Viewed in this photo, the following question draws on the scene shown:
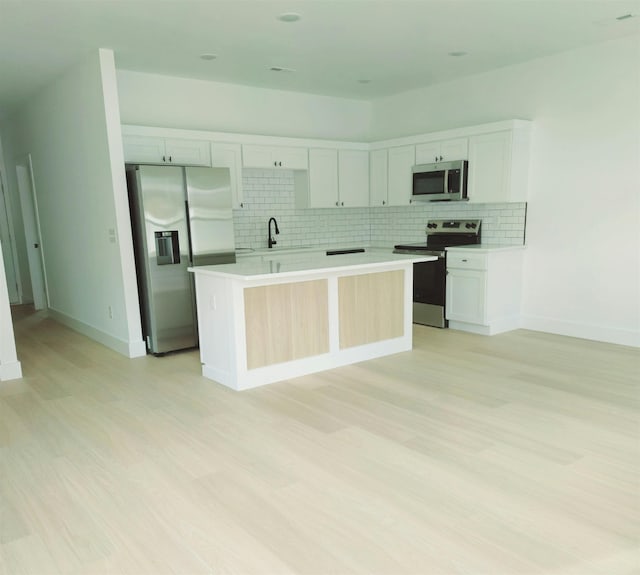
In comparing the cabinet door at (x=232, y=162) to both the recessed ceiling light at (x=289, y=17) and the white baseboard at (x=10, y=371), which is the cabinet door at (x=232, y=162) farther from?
the white baseboard at (x=10, y=371)

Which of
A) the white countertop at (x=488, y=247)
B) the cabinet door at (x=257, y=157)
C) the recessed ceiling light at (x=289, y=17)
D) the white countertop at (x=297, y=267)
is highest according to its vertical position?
the recessed ceiling light at (x=289, y=17)

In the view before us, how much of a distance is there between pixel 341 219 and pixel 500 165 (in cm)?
244

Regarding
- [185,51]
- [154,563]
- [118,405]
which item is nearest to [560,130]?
[185,51]

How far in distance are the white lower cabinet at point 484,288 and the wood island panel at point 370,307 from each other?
1.03 m

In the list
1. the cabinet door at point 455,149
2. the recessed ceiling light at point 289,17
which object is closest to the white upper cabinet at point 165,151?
the recessed ceiling light at point 289,17

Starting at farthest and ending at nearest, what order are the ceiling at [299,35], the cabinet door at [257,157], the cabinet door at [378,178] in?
1. the cabinet door at [378,178]
2. the cabinet door at [257,157]
3. the ceiling at [299,35]

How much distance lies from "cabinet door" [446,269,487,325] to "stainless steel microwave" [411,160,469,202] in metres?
0.89

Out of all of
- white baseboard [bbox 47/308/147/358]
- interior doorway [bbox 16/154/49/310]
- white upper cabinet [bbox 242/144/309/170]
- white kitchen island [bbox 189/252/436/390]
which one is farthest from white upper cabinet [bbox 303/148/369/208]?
interior doorway [bbox 16/154/49/310]

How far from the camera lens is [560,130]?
5242mm

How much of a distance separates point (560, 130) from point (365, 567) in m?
4.74

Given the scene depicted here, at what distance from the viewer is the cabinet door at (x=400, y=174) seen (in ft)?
21.2

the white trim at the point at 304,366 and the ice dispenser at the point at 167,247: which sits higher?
the ice dispenser at the point at 167,247

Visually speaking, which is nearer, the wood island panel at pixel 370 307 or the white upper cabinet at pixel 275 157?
the wood island panel at pixel 370 307

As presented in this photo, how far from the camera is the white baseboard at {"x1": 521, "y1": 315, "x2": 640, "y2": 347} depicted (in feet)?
16.2
